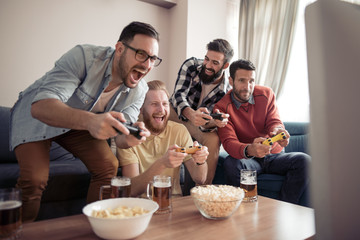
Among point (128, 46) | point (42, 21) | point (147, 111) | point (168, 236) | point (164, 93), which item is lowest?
point (168, 236)

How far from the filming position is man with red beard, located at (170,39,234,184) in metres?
2.22

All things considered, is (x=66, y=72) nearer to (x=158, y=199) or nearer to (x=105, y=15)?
(x=158, y=199)

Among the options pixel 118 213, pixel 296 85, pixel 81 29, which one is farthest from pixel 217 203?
pixel 81 29

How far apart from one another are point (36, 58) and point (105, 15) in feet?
3.57

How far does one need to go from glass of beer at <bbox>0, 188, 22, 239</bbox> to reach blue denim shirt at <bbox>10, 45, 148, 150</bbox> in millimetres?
551

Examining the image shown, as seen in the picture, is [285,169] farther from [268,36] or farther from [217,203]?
[268,36]

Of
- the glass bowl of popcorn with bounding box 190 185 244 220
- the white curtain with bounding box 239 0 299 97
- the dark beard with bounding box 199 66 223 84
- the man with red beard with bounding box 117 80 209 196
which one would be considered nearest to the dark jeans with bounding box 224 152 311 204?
the man with red beard with bounding box 117 80 209 196

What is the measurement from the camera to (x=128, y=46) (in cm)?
148

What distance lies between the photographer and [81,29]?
136 inches

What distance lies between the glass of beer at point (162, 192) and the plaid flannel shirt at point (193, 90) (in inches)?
53.6

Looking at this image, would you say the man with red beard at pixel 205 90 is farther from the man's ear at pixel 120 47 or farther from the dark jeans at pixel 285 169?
the man's ear at pixel 120 47

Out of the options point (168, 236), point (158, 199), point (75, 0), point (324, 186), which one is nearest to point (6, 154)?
point (158, 199)

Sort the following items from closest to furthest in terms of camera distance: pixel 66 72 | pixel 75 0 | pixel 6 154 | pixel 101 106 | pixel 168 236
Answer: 1. pixel 168 236
2. pixel 66 72
3. pixel 101 106
4. pixel 6 154
5. pixel 75 0

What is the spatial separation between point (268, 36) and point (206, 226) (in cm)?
358
